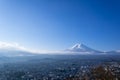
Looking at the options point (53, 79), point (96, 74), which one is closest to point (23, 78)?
point (53, 79)

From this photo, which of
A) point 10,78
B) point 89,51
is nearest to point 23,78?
point 10,78

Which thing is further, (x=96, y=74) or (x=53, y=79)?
(x=53, y=79)

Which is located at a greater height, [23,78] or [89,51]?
[89,51]

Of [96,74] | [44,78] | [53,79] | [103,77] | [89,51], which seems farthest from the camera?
[89,51]

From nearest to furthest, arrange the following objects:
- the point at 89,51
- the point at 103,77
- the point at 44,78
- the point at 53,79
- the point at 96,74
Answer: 1. the point at 103,77
2. the point at 96,74
3. the point at 53,79
4. the point at 44,78
5. the point at 89,51

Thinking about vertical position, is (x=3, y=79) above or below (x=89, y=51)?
below

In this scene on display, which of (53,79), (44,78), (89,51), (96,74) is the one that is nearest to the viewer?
(96,74)

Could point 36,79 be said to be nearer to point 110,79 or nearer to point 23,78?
point 23,78

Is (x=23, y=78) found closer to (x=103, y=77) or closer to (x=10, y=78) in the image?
(x=10, y=78)

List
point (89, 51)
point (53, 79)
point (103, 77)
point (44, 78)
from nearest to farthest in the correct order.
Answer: point (103, 77), point (53, 79), point (44, 78), point (89, 51)
